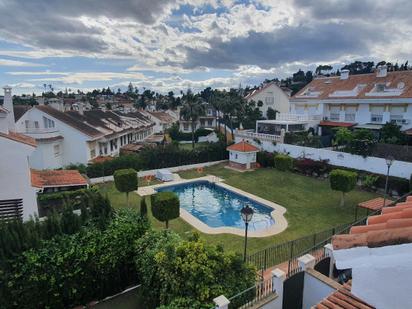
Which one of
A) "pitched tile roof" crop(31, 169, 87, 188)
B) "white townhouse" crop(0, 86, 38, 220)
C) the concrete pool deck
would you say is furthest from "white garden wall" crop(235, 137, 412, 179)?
"white townhouse" crop(0, 86, 38, 220)

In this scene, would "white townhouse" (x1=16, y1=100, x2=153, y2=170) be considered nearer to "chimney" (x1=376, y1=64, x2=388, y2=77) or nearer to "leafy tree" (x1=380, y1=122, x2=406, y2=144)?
"leafy tree" (x1=380, y1=122, x2=406, y2=144)

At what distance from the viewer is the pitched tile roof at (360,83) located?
111ft

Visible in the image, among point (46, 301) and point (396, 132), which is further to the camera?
point (396, 132)

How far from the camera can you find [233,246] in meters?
14.9

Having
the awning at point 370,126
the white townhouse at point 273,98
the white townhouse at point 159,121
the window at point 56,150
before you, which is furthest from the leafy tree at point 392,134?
the white townhouse at point 159,121

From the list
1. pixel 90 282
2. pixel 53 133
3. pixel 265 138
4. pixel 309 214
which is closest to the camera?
pixel 90 282

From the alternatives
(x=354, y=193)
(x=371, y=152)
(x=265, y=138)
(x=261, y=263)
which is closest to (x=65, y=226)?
(x=261, y=263)

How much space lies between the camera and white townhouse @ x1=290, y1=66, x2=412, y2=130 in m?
33.1

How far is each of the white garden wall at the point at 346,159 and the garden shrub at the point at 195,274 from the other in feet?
70.7

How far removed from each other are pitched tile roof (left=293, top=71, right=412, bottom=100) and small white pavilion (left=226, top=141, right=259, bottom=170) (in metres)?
16.1

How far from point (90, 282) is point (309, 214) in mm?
14679

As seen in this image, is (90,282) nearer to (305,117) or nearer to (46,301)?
(46,301)

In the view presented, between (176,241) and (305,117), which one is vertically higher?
(305,117)

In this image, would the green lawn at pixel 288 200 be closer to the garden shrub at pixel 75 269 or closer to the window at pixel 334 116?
the garden shrub at pixel 75 269
